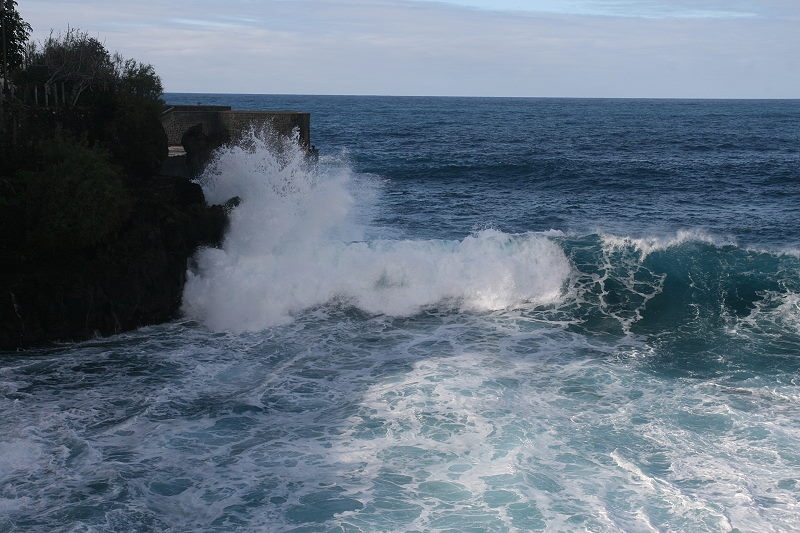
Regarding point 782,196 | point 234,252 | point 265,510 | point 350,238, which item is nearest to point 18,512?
point 265,510

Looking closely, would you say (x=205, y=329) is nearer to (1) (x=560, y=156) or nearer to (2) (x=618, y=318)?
(2) (x=618, y=318)

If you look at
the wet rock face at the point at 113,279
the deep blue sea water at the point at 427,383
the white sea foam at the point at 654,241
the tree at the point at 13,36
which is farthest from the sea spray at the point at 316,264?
the tree at the point at 13,36

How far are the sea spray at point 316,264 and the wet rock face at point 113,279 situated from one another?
0.85 metres

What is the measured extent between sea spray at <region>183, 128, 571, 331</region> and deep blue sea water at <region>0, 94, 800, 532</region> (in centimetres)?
8

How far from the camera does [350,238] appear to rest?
2612cm

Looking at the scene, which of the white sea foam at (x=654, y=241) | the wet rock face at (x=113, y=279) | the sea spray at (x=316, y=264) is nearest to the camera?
the wet rock face at (x=113, y=279)

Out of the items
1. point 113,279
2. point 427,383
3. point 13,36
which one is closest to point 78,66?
point 13,36

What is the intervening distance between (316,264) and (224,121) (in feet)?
26.5

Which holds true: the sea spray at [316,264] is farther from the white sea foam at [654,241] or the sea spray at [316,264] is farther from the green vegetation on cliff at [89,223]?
the white sea foam at [654,241]

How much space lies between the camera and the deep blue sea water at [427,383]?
1088 cm

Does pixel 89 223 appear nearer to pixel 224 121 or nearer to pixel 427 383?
pixel 427 383

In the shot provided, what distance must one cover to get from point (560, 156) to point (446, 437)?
39285mm

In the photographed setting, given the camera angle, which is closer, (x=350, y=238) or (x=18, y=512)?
(x=18, y=512)

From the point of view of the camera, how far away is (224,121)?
27.1 m
